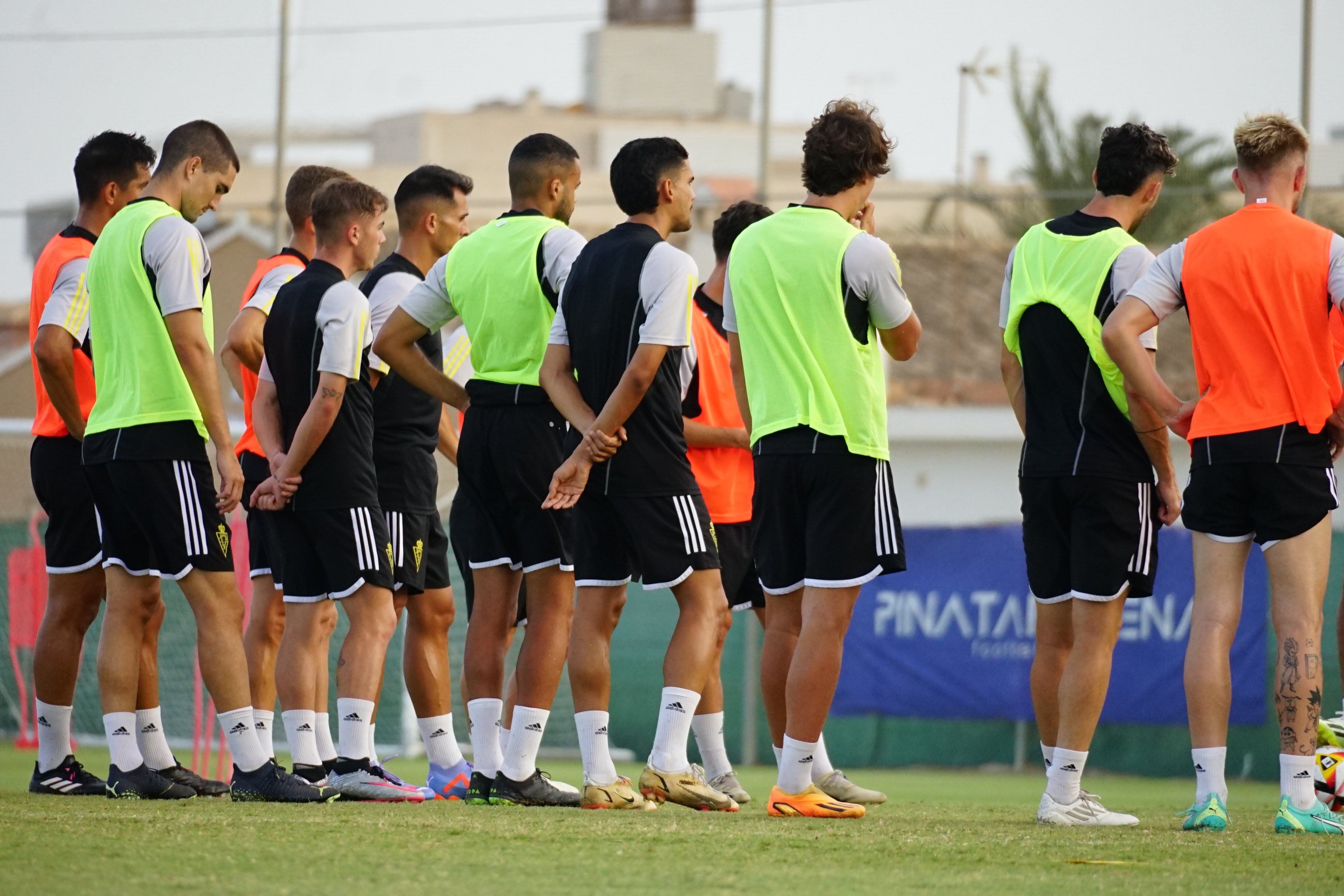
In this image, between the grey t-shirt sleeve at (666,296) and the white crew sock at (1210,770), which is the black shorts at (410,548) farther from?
the white crew sock at (1210,770)

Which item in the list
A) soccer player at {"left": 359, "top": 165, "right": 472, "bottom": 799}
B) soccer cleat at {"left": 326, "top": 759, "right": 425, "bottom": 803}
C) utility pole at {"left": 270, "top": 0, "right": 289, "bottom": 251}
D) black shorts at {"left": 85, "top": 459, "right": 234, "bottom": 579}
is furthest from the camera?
utility pole at {"left": 270, "top": 0, "right": 289, "bottom": 251}

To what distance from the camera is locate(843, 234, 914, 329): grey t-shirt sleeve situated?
5586 mm

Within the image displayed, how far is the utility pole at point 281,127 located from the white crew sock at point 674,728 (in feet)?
32.2

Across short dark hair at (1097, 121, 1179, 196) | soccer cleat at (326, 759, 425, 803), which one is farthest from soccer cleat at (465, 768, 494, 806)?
short dark hair at (1097, 121, 1179, 196)

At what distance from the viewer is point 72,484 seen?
268 inches

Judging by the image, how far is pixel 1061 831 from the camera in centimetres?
540

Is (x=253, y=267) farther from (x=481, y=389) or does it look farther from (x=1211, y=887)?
(x=1211, y=887)

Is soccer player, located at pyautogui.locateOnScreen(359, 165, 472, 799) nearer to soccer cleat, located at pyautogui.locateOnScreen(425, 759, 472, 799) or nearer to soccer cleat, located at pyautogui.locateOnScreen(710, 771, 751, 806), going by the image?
soccer cleat, located at pyautogui.locateOnScreen(425, 759, 472, 799)

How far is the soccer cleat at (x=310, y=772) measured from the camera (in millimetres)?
6426

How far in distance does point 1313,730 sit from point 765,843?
188cm

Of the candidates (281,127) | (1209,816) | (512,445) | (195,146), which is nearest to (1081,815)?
(1209,816)

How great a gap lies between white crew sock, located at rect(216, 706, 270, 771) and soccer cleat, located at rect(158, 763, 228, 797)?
1.26 ft

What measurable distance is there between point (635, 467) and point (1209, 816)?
221 cm

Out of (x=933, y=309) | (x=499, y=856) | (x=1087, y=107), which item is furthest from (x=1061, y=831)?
(x=933, y=309)
